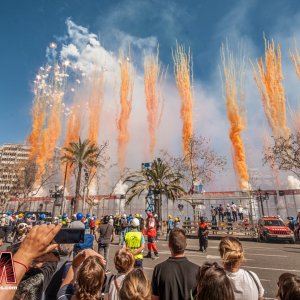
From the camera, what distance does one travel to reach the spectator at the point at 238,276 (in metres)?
2.83

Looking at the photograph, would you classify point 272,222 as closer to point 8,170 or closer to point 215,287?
point 215,287

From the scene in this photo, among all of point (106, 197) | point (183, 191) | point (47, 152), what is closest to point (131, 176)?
point (183, 191)

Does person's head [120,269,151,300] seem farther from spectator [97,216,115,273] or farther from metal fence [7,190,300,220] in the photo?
metal fence [7,190,300,220]

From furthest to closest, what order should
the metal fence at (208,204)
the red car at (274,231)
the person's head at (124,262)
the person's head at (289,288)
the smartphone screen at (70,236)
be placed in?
the metal fence at (208,204)
the red car at (274,231)
the person's head at (124,262)
the person's head at (289,288)
the smartphone screen at (70,236)

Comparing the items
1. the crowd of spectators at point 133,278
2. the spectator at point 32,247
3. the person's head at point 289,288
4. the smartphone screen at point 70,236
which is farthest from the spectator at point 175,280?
the spectator at point 32,247

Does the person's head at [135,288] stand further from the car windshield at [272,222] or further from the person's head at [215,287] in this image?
the car windshield at [272,222]

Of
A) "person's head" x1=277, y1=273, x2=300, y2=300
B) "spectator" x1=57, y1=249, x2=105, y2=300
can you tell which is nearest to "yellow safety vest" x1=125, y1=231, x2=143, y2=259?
"spectator" x1=57, y1=249, x2=105, y2=300

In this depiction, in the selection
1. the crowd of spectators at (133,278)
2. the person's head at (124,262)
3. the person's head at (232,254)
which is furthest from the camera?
the person's head at (124,262)

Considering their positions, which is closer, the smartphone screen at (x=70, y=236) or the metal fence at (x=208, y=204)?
the smartphone screen at (x=70, y=236)

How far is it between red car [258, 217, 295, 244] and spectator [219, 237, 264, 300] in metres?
17.9

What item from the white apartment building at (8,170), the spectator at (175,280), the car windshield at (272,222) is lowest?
the spectator at (175,280)

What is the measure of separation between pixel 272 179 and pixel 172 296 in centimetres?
4835

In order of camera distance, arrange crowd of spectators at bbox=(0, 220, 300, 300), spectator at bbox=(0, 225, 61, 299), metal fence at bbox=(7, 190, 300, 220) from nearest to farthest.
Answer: spectator at bbox=(0, 225, 61, 299) → crowd of spectators at bbox=(0, 220, 300, 300) → metal fence at bbox=(7, 190, 300, 220)

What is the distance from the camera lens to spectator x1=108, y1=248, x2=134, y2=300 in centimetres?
312
